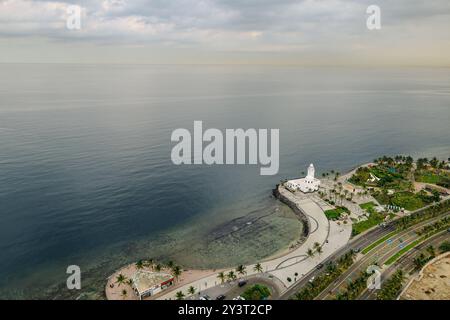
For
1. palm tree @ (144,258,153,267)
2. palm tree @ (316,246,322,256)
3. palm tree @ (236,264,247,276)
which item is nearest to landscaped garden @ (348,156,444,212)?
palm tree @ (316,246,322,256)

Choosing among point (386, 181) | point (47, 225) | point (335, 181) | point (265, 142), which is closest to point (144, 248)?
point (47, 225)

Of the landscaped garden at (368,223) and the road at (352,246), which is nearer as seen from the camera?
the road at (352,246)

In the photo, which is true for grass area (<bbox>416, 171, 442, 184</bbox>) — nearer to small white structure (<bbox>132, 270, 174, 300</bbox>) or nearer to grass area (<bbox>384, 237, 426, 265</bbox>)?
grass area (<bbox>384, 237, 426, 265</bbox>)

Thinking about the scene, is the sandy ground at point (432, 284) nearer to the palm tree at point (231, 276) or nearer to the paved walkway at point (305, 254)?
the paved walkway at point (305, 254)

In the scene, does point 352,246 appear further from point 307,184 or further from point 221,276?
point 221,276

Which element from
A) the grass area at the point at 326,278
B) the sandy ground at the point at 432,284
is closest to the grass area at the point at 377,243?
the grass area at the point at 326,278

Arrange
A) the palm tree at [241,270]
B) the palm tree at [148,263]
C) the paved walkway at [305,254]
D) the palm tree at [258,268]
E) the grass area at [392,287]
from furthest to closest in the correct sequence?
the palm tree at [148,263]
the palm tree at [258,268]
the palm tree at [241,270]
the paved walkway at [305,254]
the grass area at [392,287]
